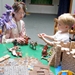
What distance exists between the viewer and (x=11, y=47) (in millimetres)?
1210

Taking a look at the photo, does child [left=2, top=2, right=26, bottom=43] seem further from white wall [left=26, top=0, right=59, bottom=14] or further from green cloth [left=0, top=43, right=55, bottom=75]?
white wall [left=26, top=0, right=59, bottom=14]

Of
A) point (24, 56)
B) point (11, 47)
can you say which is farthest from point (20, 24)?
point (24, 56)

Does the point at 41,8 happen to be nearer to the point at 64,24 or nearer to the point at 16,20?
the point at 16,20

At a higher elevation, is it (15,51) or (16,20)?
(16,20)

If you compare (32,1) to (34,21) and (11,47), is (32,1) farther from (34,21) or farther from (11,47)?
(11,47)

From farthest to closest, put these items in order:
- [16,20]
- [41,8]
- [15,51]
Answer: [41,8], [16,20], [15,51]

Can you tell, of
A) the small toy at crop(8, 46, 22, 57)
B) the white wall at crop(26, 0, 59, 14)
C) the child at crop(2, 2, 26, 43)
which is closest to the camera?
the small toy at crop(8, 46, 22, 57)

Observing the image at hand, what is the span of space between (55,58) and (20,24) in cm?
77

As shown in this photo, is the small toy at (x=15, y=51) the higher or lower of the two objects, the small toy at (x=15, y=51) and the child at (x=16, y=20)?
the lower

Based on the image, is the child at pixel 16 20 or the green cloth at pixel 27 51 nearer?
the green cloth at pixel 27 51

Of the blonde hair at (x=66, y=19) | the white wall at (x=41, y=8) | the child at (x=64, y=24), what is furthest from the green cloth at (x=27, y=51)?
the white wall at (x=41, y=8)

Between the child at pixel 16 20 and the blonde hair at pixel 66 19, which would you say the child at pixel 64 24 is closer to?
the blonde hair at pixel 66 19

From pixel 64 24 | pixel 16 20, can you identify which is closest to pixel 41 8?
pixel 16 20

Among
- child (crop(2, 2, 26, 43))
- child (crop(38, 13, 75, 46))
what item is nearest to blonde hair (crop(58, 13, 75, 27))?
child (crop(38, 13, 75, 46))
